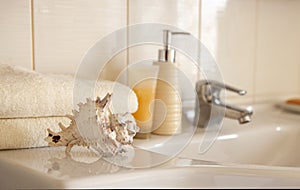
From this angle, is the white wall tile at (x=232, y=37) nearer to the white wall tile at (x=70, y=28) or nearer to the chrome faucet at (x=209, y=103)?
the chrome faucet at (x=209, y=103)

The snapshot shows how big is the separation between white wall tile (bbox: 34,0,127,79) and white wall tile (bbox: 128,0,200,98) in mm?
32

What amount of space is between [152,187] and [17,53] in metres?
0.42

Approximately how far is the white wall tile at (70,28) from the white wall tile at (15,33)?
0.7 inches

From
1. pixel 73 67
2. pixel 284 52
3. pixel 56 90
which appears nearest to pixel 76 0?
pixel 73 67

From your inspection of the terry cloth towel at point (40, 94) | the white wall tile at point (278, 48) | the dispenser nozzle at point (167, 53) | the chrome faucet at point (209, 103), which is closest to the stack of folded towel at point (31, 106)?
the terry cloth towel at point (40, 94)

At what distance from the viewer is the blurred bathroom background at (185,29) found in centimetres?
93

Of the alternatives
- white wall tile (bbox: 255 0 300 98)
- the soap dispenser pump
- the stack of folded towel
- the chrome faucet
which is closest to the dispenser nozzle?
the soap dispenser pump

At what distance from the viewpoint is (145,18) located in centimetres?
110

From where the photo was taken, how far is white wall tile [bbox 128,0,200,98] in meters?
1.09

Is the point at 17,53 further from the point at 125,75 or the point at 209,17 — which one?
the point at 209,17

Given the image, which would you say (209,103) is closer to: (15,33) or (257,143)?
(257,143)

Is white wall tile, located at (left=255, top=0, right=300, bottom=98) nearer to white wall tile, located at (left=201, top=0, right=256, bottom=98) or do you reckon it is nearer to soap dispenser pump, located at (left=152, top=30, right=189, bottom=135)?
white wall tile, located at (left=201, top=0, right=256, bottom=98)

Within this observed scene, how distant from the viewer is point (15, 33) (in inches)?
36.0

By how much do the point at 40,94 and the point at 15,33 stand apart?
0.19 metres
